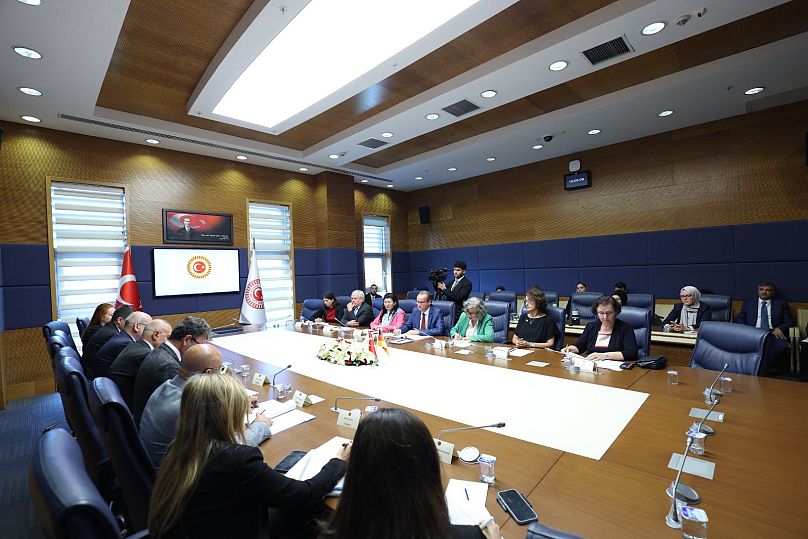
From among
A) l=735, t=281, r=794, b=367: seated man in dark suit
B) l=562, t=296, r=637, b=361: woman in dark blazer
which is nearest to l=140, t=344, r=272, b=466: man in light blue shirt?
l=562, t=296, r=637, b=361: woman in dark blazer

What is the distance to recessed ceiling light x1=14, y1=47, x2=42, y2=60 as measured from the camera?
3088mm

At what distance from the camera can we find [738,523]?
1055mm

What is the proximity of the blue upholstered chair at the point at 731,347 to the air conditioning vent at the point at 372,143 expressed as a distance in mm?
4492

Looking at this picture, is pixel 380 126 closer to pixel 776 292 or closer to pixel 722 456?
pixel 722 456

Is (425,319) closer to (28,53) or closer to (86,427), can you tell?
(86,427)

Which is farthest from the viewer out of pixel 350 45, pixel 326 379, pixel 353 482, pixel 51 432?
pixel 350 45

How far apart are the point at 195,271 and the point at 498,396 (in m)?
5.39

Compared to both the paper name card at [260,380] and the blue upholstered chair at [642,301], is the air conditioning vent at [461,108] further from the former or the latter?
the paper name card at [260,380]

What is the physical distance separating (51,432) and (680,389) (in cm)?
265

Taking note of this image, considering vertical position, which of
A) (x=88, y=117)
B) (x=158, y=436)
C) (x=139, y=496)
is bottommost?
(x=139, y=496)

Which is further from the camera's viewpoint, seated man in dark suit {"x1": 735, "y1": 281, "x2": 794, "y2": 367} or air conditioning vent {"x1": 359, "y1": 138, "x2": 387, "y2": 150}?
air conditioning vent {"x1": 359, "y1": 138, "x2": 387, "y2": 150}

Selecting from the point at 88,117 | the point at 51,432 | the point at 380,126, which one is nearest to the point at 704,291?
the point at 380,126

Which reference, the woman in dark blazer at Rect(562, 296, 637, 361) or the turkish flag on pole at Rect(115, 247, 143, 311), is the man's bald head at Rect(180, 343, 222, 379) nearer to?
the woman in dark blazer at Rect(562, 296, 637, 361)

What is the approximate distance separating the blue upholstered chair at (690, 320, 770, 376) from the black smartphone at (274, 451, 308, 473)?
2635 mm
